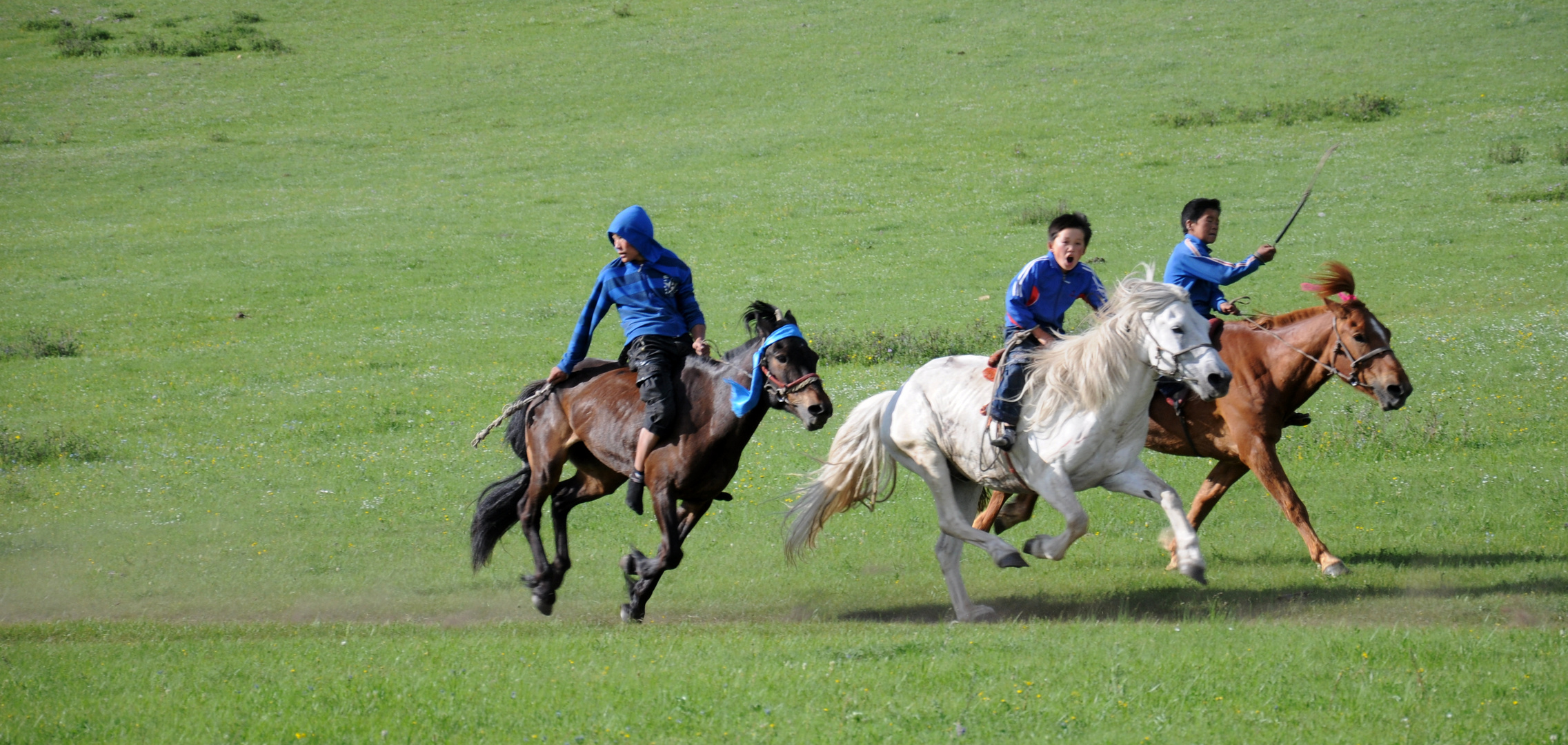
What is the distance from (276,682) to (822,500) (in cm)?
381

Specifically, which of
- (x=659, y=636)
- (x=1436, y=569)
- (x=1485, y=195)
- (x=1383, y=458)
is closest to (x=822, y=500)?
(x=659, y=636)

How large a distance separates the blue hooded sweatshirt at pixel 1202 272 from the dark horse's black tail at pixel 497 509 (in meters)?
5.00

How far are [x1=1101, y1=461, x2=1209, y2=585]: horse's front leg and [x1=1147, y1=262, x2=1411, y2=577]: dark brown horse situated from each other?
58.7 inches

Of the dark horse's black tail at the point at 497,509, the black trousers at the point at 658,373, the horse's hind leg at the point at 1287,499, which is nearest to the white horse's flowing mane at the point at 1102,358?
the horse's hind leg at the point at 1287,499

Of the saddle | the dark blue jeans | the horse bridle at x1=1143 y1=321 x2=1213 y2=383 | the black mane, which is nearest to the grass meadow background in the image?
the dark blue jeans

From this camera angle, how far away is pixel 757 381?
7824mm

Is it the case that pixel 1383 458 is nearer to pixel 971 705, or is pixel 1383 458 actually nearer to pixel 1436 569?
pixel 1436 569

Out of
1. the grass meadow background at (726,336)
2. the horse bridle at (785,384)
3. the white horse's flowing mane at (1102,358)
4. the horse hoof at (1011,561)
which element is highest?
the white horse's flowing mane at (1102,358)

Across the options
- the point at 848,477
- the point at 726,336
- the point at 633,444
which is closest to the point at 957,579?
the point at 848,477

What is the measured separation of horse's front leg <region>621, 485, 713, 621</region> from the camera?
8047 mm

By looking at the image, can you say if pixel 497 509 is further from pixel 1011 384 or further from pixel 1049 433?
pixel 1049 433

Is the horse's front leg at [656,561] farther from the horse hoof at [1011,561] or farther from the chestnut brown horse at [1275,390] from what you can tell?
the chestnut brown horse at [1275,390]

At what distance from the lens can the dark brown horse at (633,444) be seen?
7.75m

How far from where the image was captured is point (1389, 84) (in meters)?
32.8
